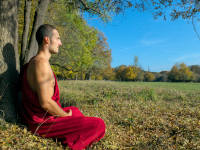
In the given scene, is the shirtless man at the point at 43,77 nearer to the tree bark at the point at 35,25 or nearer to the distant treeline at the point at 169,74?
A: the tree bark at the point at 35,25

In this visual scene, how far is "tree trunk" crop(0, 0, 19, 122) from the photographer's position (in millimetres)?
2984

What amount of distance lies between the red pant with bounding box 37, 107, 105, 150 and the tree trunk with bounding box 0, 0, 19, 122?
95 centimetres

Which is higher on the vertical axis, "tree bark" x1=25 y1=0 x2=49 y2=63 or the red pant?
"tree bark" x1=25 y1=0 x2=49 y2=63

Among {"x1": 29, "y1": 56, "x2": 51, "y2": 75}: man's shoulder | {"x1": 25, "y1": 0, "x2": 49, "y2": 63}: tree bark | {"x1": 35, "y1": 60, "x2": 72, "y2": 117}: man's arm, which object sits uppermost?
{"x1": 25, "y1": 0, "x2": 49, "y2": 63}: tree bark

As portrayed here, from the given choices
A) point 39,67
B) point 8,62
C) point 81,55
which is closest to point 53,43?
point 39,67

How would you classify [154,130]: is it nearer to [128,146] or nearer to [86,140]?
[128,146]

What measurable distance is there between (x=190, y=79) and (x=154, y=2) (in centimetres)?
6538

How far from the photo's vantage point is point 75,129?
2566 mm

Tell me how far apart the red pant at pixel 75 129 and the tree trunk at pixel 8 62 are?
95 cm

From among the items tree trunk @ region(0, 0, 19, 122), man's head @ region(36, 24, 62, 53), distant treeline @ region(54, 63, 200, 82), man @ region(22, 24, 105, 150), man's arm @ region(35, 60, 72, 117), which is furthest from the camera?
distant treeline @ region(54, 63, 200, 82)

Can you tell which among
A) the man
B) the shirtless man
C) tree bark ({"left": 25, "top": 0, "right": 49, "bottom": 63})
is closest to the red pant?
the man

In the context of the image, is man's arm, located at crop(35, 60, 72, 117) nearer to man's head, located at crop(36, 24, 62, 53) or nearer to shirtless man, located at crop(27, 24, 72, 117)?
shirtless man, located at crop(27, 24, 72, 117)

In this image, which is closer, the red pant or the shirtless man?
the shirtless man

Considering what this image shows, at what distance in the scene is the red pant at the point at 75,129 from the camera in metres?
2.57
